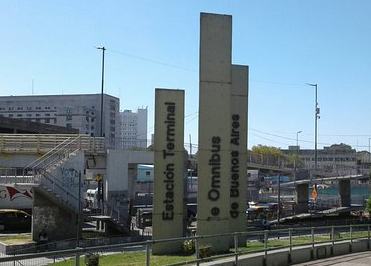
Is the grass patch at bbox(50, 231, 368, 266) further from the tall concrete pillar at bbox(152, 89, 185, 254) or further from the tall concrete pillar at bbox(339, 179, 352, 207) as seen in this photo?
the tall concrete pillar at bbox(339, 179, 352, 207)

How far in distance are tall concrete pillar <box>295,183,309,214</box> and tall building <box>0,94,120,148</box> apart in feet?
363

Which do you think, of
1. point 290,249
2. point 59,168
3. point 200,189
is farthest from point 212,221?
point 59,168

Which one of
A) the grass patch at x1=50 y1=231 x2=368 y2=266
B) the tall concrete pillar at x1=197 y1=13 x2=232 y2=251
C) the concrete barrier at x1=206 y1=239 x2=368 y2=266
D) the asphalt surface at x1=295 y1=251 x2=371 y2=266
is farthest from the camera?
the tall concrete pillar at x1=197 y1=13 x2=232 y2=251

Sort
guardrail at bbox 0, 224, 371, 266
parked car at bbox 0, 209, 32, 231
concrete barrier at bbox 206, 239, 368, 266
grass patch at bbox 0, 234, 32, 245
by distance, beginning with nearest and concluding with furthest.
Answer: guardrail at bbox 0, 224, 371, 266 → concrete barrier at bbox 206, 239, 368, 266 → grass patch at bbox 0, 234, 32, 245 → parked car at bbox 0, 209, 32, 231

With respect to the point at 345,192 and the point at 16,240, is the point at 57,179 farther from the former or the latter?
the point at 345,192

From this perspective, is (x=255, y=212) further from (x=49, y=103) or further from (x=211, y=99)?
(x=49, y=103)

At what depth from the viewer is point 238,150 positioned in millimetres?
25438

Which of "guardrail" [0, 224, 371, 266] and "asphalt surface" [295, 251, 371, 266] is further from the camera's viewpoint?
"asphalt surface" [295, 251, 371, 266]

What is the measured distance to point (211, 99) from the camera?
2180 cm

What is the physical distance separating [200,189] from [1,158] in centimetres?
2833

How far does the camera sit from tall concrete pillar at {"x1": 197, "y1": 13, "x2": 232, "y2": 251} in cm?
2175

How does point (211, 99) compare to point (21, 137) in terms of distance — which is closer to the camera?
point (211, 99)

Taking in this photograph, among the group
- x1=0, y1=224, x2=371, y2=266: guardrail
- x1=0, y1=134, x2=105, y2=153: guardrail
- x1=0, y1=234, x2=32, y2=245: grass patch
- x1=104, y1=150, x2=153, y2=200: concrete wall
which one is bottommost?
x1=0, y1=234, x2=32, y2=245: grass patch

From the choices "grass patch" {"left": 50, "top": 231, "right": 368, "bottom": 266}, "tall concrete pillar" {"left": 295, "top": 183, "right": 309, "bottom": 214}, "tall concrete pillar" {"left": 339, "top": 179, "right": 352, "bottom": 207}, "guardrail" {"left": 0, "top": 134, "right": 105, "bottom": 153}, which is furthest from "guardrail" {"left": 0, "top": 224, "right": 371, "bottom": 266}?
"tall concrete pillar" {"left": 339, "top": 179, "right": 352, "bottom": 207}
